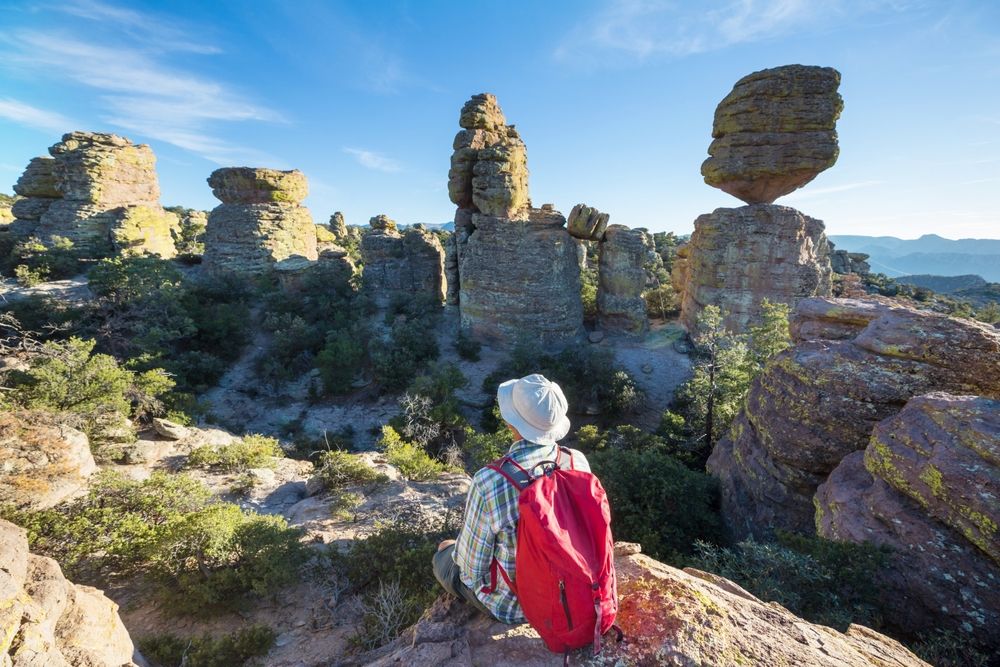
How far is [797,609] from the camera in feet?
10.9

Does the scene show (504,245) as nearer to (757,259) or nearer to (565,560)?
(757,259)

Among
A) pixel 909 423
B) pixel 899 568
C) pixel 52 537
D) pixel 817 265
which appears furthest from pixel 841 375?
pixel 817 265

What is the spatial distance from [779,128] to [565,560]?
17.6 metres

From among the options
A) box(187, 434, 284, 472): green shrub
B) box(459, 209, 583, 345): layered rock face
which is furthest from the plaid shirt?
box(459, 209, 583, 345): layered rock face

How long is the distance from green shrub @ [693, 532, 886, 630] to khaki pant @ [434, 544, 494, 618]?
8.81 feet

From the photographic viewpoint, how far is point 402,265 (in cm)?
1942

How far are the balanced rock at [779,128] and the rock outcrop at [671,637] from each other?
624 inches

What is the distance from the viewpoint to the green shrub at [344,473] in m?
7.20

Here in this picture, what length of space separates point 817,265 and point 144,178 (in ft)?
95.4

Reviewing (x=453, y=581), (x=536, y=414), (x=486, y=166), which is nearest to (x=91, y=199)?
(x=486, y=166)

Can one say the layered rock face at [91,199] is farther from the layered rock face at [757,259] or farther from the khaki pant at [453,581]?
the layered rock face at [757,259]

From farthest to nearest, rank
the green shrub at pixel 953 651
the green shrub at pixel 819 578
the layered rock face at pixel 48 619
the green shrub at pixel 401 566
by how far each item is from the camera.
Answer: the green shrub at pixel 401 566
the green shrub at pixel 819 578
the green shrub at pixel 953 651
the layered rock face at pixel 48 619

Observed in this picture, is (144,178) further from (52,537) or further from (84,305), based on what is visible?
(52,537)

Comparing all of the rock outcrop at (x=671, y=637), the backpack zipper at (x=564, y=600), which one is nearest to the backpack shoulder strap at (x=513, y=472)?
the backpack zipper at (x=564, y=600)
